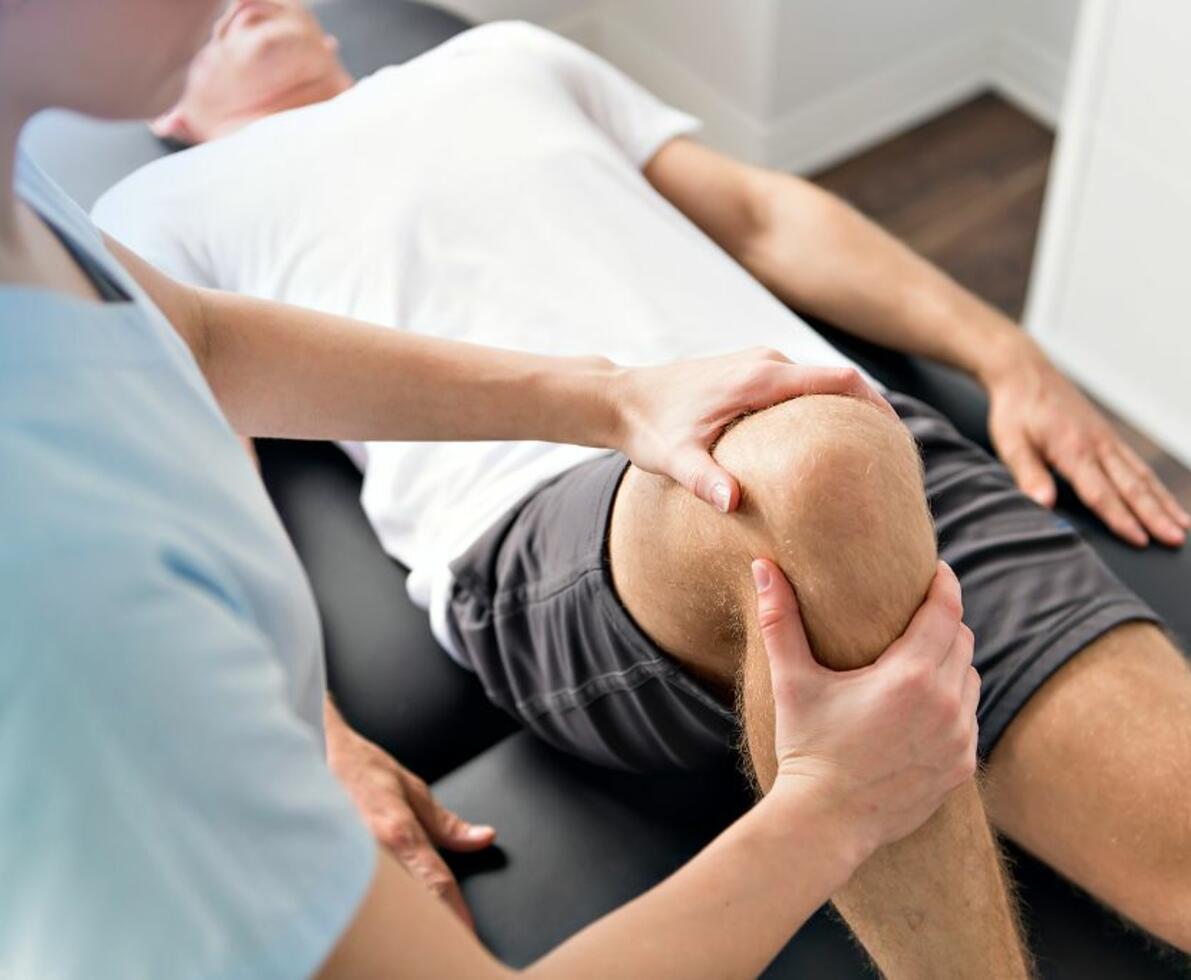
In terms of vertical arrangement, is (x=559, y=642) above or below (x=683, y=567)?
below

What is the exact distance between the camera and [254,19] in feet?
5.11

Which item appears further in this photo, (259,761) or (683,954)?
(683,954)

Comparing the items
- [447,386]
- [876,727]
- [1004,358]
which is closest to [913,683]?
[876,727]

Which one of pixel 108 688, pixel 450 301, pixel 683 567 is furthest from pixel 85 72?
pixel 450 301

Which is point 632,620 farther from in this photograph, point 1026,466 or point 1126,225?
point 1126,225

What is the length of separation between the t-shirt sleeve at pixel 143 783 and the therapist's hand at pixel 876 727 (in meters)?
0.35

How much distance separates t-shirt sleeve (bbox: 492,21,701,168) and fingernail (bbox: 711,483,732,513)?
73 centimetres

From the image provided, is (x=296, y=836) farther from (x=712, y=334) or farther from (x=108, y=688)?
(x=712, y=334)

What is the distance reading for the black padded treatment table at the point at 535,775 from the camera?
3.48 ft

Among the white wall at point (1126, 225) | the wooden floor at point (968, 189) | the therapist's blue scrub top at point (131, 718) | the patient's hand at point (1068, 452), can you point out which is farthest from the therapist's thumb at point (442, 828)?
the wooden floor at point (968, 189)

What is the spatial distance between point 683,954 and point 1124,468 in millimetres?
783

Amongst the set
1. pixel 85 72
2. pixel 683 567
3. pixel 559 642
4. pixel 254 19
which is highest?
pixel 85 72

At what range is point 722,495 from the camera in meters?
0.92

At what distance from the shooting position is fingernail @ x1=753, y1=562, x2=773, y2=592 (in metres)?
0.89
